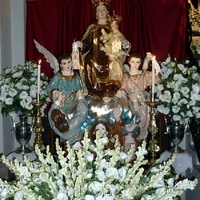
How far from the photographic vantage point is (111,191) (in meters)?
1.23

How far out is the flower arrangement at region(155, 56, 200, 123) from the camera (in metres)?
3.31

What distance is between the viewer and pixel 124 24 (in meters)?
4.19

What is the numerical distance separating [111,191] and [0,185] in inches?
14.3

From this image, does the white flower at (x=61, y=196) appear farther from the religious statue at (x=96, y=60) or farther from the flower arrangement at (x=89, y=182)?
the religious statue at (x=96, y=60)

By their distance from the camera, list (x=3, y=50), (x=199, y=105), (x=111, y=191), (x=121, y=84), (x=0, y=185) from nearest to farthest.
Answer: (x=111, y=191) < (x=0, y=185) < (x=199, y=105) < (x=121, y=84) < (x=3, y=50)

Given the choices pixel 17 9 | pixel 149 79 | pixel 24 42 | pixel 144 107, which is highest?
pixel 17 9

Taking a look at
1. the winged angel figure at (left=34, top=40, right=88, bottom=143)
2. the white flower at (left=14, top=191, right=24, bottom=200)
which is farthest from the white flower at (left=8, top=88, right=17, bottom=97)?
the white flower at (left=14, top=191, right=24, bottom=200)

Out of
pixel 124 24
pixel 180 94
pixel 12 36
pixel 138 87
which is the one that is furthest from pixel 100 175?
pixel 12 36

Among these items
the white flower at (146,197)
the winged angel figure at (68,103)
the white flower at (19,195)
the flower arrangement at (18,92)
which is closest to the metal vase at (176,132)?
the winged angel figure at (68,103)

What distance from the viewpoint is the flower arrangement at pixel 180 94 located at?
3307 millimetres

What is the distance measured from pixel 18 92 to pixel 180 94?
1244 millimetres

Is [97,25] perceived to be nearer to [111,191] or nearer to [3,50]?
[3,50]

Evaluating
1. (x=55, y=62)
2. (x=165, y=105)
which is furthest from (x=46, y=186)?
(x=55, y=62)

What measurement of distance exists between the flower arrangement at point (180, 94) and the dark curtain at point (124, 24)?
773mm
